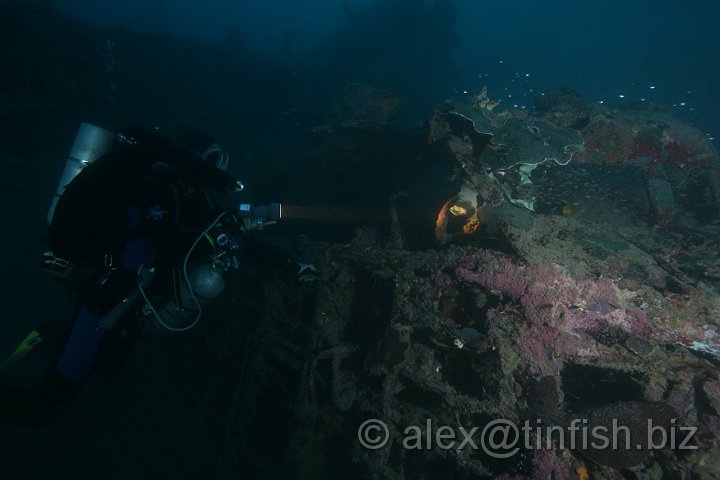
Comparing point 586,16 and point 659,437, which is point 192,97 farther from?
point 586,16

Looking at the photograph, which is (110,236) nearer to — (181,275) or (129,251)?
(129,251)

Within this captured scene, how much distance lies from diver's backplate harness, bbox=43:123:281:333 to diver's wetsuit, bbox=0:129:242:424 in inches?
3.6

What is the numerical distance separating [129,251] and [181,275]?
605 mm

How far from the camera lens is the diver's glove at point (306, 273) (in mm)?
4363

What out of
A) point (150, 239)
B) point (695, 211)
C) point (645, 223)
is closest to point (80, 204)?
point (150, 239)

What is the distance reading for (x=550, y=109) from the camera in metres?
9.04

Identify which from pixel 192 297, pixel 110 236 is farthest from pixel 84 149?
pixel 192 297

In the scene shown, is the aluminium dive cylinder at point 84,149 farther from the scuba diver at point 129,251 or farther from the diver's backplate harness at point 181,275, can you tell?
the scuba diver at point 129,251

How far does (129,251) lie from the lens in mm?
3355

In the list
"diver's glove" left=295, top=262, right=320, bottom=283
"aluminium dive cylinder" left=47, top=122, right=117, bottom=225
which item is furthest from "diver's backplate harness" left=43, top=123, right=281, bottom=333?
"diver's glove" left=295, top=262, right=320, bottom=283

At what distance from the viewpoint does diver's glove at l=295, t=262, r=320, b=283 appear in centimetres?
436

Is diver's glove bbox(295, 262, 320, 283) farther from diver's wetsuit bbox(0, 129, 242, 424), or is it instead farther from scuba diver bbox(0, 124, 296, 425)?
diver's wetsuit bbox(0, 129, 242, 424)

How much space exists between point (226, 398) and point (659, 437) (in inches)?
204

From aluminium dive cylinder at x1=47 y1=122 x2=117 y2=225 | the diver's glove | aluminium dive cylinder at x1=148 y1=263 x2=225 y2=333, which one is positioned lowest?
aluminium dive cylinder at x1=148 y1=263 x2=225 y2=333
